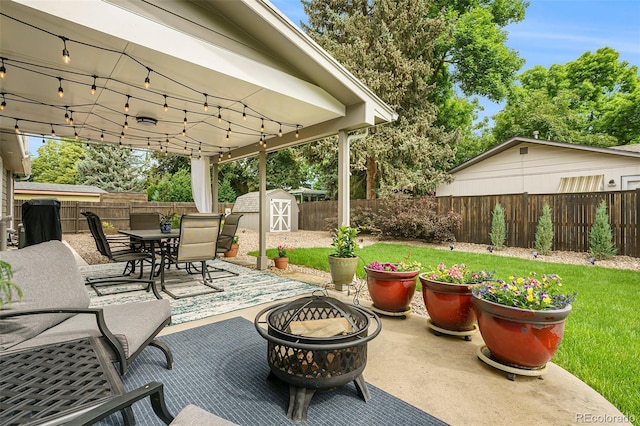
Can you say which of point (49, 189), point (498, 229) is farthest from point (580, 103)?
point (49, 189)

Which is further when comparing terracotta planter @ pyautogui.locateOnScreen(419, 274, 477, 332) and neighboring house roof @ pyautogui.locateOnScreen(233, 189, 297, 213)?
neighboring house roof @ pyautogui.locateOnScreen(233, 189, 297, 213)

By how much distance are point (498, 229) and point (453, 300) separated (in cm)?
689

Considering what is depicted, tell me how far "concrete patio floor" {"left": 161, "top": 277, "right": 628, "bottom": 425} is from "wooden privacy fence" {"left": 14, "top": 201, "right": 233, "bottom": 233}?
14240 mm

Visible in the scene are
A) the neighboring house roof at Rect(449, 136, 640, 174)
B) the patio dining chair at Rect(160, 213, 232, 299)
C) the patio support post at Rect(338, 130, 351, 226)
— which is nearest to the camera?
the patio dining chair at Rect(160, 213, 232, 299)

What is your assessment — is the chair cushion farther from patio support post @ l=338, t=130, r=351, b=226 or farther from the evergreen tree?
the evergreen tree

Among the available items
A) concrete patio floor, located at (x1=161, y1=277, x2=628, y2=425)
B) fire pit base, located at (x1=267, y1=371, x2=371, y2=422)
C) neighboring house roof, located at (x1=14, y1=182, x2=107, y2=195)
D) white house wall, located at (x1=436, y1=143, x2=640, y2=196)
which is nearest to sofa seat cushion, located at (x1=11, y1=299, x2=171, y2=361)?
fire pit base, located at (x1=267, y1=371, x2=371, y2=422)

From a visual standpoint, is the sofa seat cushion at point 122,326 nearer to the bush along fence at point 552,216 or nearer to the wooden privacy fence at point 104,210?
the bush along fence at point 552,216

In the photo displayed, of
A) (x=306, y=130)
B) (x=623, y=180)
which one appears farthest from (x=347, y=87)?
(x=623, y=180)

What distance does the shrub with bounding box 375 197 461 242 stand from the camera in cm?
950

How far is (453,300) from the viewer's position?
2.64 meters

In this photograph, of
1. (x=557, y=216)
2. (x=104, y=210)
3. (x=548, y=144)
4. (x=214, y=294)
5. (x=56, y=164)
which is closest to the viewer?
(x=214, y=294)

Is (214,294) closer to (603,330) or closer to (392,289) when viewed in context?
(392,289)

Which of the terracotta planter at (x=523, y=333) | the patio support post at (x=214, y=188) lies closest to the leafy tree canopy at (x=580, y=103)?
the patio support post at (x=214, y=188)

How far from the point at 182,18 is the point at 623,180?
11.8 m
